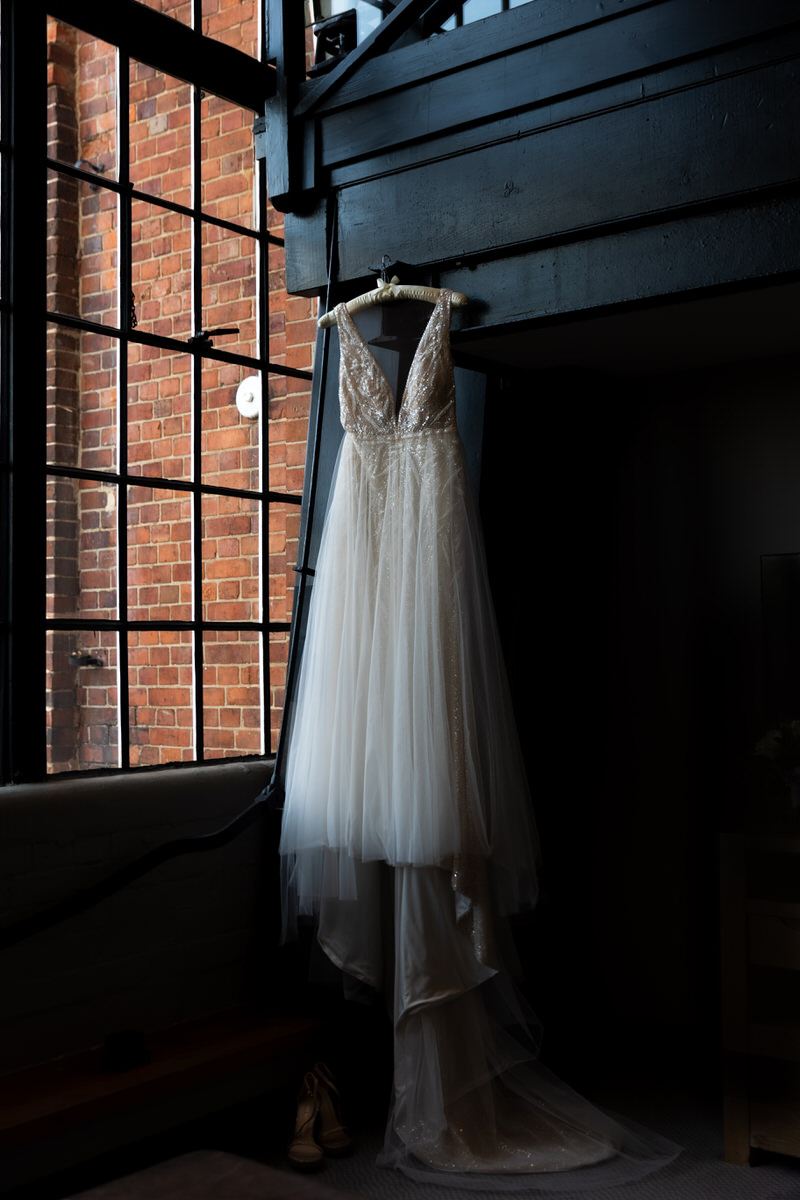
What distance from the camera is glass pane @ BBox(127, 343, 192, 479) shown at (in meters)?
3.88

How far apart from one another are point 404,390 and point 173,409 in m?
1.09

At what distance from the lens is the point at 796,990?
3111 millimetres

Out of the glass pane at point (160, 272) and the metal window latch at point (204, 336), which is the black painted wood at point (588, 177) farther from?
the glass pane at point (160, 272)

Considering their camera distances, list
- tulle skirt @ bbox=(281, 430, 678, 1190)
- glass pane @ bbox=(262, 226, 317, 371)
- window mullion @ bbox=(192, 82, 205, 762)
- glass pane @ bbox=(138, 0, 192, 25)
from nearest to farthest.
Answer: tulle skirt @ bbox=(281, 430, 678, 1190)
window mullion @ bbox=(192, 82, 205, 762)
glass pane @ bbox=(138, 0, 192, 25)
glass pane @ bbox=(262, 226, 317, 371)

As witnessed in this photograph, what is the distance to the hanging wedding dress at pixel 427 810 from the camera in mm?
2789

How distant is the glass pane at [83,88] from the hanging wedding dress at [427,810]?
1.32 meters

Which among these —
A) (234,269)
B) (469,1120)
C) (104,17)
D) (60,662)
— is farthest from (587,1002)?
(104,17)

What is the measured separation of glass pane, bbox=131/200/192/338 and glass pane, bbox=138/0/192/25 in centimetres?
56

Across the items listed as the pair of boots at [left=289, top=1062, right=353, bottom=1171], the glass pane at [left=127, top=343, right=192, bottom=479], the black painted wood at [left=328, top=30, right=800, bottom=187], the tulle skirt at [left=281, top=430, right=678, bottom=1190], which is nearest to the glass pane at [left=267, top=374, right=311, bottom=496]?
the glass pane at [left=127, top=343, right=192, bottom=479]

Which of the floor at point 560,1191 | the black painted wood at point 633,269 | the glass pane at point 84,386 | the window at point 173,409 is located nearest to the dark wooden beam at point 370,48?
the window at point 173,409

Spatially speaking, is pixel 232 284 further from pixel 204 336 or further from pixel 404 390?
pixel 404 390

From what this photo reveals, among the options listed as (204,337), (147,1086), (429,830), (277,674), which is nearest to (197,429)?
(204,337)

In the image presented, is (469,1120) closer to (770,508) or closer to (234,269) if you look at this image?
(770,508)

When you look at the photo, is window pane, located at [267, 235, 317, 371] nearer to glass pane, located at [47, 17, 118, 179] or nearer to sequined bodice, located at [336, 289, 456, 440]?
glass pane, located at [47, 17, 118, 179]
